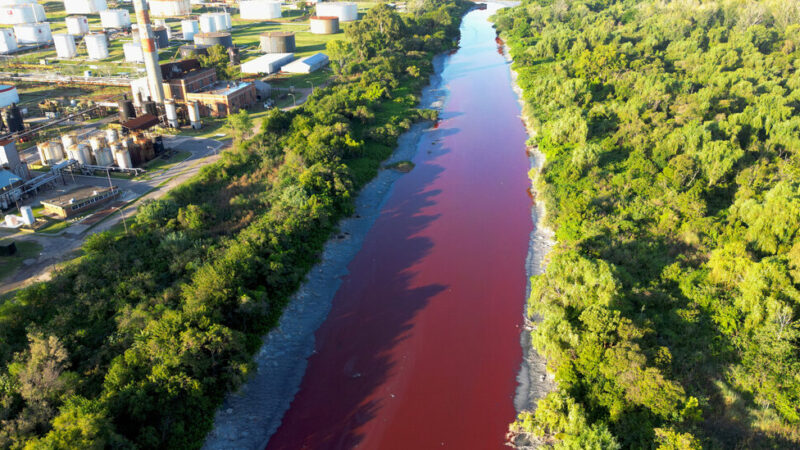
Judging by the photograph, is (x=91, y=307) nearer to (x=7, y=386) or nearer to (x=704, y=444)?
(x=7, y=386)

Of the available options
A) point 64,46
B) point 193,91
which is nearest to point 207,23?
point 64,46

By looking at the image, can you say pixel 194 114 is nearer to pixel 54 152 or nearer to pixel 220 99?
pixel 220 99

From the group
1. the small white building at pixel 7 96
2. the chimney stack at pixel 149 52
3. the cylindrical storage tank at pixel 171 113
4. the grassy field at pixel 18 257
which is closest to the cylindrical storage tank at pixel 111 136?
the cylindrical storage tank at pixel 171 113

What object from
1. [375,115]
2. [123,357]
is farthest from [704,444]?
[375,115]

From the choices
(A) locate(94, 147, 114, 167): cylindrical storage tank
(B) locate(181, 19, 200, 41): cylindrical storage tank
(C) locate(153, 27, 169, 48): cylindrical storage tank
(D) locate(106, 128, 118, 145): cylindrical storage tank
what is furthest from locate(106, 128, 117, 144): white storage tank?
(B) locate(181, 19, 200, 41): cylindrical storage tank

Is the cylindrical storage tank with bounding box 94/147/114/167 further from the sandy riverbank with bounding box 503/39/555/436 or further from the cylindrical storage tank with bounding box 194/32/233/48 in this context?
the cylindrical storage tank with bounding box 194/32/233/48
